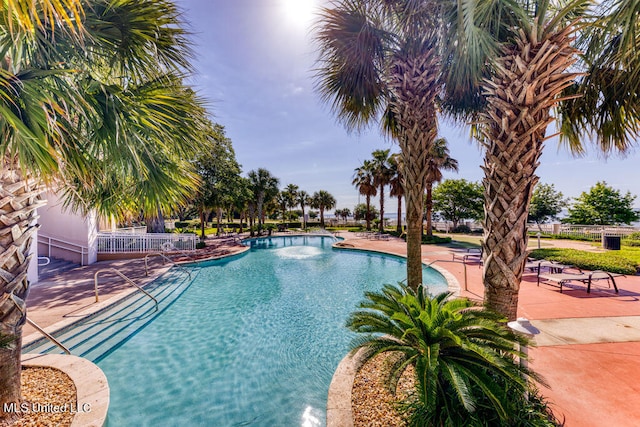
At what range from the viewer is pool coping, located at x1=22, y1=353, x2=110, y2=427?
2750 millimetres

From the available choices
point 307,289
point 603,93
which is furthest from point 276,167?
point 603,93

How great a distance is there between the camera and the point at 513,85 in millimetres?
2811

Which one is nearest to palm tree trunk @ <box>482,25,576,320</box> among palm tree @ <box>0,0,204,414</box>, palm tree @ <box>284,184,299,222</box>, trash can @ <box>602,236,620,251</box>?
palm tree @ <box>0,0,204,414</box>

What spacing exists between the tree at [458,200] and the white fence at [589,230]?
26.9 feet

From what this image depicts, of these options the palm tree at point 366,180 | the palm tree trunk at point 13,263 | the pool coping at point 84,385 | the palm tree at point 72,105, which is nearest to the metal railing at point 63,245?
the pool coping at point 84,385

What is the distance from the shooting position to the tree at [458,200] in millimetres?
31125

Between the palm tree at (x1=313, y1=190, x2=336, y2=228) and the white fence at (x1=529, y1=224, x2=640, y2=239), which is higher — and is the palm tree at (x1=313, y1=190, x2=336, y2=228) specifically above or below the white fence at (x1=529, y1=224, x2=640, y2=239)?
above

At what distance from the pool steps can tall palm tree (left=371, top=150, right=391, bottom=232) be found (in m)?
22.7

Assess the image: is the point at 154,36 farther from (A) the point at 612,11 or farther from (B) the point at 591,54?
(B) the point at 591,54

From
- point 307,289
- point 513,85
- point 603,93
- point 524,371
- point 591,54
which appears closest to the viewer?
point 524,371

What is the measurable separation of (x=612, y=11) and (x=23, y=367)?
937cm

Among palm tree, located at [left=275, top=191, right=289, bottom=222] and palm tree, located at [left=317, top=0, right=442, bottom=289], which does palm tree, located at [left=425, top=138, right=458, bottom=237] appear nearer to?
palm tree, located at [left=317, top=0, right=442, bottom=289]

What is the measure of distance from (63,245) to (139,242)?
307cm

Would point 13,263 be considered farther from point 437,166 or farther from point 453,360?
point 437,166
